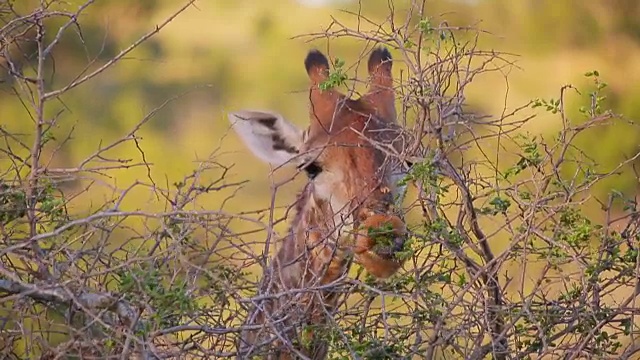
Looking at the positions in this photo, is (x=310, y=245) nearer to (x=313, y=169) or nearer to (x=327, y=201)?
(x=327, y=201)

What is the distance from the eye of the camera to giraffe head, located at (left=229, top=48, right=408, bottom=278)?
2.90m

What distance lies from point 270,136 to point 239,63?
5911 millimetres

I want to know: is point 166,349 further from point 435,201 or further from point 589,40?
point 589,40

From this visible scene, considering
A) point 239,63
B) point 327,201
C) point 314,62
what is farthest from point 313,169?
point 239,63

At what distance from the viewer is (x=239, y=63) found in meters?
9.40

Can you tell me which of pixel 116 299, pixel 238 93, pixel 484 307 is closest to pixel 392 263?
pixel 484 307

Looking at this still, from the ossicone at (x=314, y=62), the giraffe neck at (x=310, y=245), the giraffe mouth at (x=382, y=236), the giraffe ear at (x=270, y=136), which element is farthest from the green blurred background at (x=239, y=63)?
the giraffe mouth at (x=382, y=236)

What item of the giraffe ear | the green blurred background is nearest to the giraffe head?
the giraffe ear

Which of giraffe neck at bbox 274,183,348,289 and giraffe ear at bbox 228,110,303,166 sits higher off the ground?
giraffe ear at bbox 228,110,303,166

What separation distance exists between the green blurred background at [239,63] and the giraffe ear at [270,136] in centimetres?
404

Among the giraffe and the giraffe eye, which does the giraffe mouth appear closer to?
the giraffe

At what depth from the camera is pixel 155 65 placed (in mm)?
9391

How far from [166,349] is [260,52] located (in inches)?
279

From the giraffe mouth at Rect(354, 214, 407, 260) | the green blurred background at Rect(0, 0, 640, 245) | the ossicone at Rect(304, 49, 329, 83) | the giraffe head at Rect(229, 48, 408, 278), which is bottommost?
the giraffe mouth at Rect(354, 214, 407, 260)
